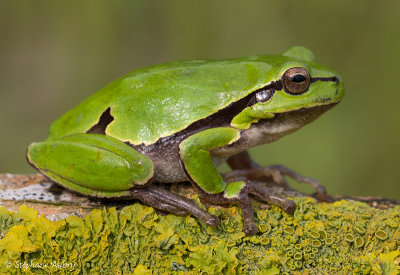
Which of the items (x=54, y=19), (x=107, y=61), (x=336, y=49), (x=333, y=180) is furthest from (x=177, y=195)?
(x=54, y=19)

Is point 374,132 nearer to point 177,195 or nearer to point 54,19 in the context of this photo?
point 177,195

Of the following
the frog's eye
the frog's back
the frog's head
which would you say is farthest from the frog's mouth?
the frog's back

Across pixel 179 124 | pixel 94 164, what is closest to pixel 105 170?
pixel 94 164

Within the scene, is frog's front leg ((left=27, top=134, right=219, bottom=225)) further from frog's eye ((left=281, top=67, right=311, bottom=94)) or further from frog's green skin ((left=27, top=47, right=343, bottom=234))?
frog's eye ((left=281, top=67, right=311, bottom=94))

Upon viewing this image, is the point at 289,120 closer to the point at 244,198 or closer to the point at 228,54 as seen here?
the point at 244,198

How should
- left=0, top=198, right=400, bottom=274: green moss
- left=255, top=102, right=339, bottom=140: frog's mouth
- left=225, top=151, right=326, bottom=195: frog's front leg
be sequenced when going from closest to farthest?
1. left=0, top=198, right=400, bottom=274: green moss
2. left=255, top=102, right=339, bottom=140: frog's mouth
3. left=225, top=151, right=326, bottom=195: frog's front leg

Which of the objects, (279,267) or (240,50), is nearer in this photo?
(279,267)

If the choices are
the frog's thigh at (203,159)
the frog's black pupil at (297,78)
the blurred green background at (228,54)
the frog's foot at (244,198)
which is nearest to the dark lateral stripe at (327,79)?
the frog's black pupil at (297,78)
